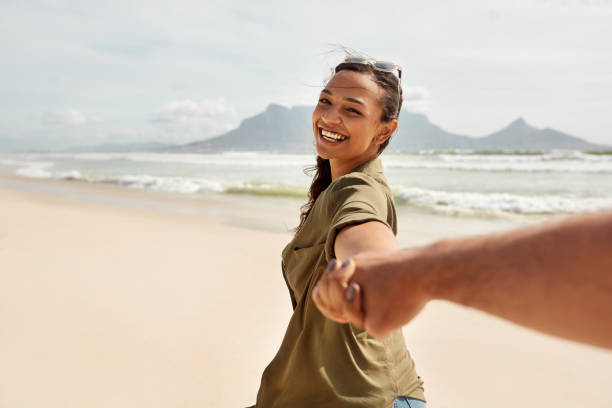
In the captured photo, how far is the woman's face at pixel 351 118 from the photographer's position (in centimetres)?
167

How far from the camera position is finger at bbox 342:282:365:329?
0.65m

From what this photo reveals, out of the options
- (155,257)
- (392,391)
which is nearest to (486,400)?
(392,391)

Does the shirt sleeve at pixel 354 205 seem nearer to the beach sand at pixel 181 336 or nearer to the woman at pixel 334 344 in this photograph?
the woman at pixel 334 344

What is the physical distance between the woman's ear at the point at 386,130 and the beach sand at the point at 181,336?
1.09m

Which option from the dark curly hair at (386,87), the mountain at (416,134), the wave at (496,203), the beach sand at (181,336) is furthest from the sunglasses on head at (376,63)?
the mountain at (416,134)

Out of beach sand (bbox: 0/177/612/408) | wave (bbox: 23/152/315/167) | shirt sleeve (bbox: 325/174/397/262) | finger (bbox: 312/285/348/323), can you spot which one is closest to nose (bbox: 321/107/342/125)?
shirt sleeve (bbox: 325/174/397/262)

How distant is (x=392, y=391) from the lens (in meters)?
1.35

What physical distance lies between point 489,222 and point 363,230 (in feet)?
29.7

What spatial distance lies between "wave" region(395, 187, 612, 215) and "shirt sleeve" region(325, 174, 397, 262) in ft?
30.6

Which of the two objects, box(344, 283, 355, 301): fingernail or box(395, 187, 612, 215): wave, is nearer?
box(344, 283, 355, 301): fingernail

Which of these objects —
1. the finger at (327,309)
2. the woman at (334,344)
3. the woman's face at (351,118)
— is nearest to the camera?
the finger at (327,309)

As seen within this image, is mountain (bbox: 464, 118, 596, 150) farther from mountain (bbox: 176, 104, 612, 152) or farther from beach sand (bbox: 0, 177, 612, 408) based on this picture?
beach sand (bbox: 0, 177, 612, 408)

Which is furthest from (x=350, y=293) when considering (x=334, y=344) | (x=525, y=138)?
(x=525, y=138)

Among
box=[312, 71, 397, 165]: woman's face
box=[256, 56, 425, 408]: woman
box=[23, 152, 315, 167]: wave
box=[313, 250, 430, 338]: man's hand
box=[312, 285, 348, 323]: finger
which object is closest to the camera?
box=[313, 250, 430, 338]: man's hand
